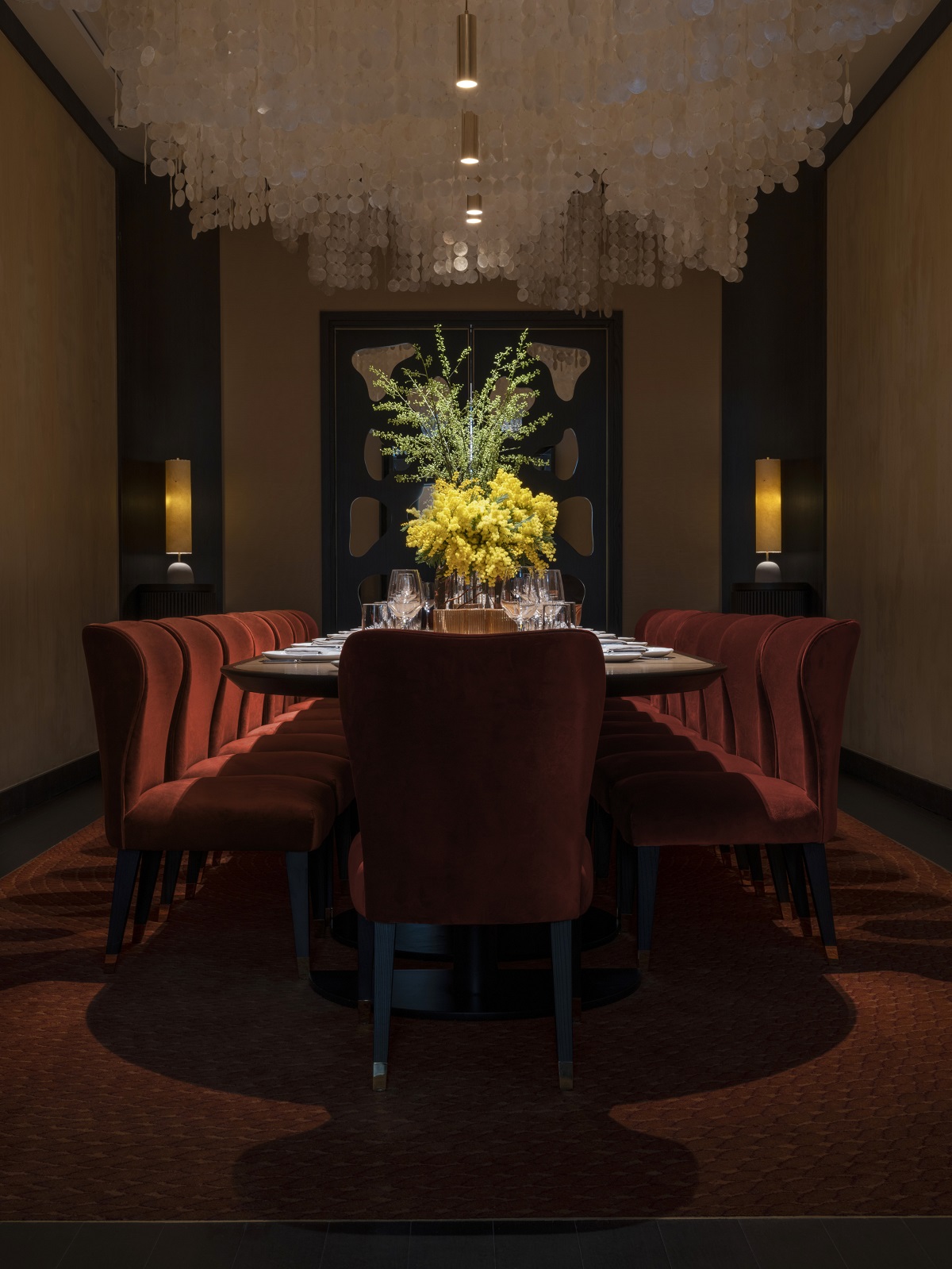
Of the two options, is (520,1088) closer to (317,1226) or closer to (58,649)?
(317,1226)

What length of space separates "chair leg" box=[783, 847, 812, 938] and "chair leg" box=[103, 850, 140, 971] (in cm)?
183

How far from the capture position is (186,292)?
7266mm

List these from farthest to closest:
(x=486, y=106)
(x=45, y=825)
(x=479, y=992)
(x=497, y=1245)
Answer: (x=45, y=825), (x=486, y=106), (x=479, y=992), (x=497, y=1245)

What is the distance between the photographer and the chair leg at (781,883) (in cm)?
344

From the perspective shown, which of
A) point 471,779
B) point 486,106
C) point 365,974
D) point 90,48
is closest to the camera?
point 471,779

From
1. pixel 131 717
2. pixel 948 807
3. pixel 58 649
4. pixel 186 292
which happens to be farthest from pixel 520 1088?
pixel 186 292

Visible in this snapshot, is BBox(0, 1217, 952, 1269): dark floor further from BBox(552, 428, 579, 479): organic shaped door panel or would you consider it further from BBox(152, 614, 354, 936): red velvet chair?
BBox(552, 428, 579, 479): organic shaped door panel

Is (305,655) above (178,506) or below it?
below

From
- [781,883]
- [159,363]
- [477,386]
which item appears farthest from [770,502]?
[781,883]

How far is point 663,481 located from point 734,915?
14.2 feet

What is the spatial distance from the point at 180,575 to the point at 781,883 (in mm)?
4930

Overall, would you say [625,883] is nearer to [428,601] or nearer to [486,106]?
[428,601]

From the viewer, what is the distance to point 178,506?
718 cm

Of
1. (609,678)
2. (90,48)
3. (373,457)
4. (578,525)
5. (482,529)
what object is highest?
(90,48)
